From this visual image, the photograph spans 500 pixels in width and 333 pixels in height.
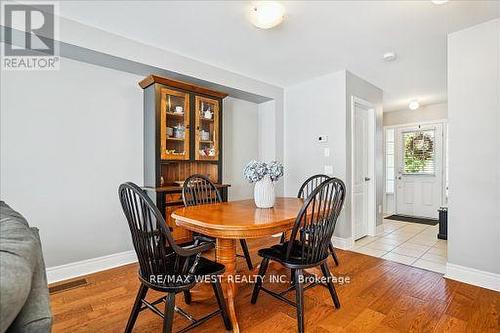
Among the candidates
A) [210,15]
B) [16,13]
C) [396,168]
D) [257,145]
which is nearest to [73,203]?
[16,13]

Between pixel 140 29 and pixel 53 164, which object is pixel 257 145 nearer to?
pixel 140 29

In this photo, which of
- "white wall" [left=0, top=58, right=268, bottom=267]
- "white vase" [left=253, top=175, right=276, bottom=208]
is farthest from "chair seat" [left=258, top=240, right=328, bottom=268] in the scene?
"white wall" [left=0, top=58, right=268, bottom=267]

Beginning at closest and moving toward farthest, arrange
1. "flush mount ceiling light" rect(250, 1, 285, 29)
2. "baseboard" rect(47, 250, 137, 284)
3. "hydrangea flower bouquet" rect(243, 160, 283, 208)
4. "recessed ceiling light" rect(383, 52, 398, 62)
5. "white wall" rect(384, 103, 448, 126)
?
"flush mount ceiling light" rect(250, 1, 285, 29) → "hydrangea flower bouquet" rect(243, 160, 283, 208) → "baseboard" rect(47, 250, 137, 284) → "recessed ceiling light" rect(383, 52, 398, 62) → "white wall" rect(384, 103, 448, 126)

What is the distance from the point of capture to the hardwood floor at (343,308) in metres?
A: 1.78

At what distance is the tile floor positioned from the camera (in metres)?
3.00

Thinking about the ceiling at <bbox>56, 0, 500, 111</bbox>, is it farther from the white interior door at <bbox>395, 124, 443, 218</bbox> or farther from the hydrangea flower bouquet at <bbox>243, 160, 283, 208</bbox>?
the white interior door at <bbox>395, 124, 443, 218</bbox>

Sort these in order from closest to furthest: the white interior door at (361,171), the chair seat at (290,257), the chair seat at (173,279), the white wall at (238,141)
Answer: the chair seat at (173,279)
the chair seat at (290,257)
the white interior door at (361,171)
the white wall at (238,141)

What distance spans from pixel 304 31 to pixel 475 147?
6.20ft

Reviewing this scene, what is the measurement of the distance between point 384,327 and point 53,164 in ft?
10.1

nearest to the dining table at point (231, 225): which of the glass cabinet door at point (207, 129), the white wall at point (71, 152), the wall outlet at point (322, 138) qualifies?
the glass cabinet door at point (207, 129)

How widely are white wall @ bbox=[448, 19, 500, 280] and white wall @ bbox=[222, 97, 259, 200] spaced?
2593 mm

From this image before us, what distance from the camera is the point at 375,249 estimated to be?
3436mm

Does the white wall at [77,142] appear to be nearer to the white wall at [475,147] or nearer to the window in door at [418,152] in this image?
the white wall at [475,147]

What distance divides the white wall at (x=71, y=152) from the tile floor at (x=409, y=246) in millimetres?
3029
